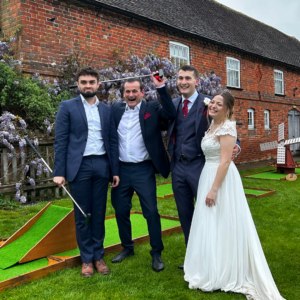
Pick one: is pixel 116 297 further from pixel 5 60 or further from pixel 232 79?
pixel 232 79

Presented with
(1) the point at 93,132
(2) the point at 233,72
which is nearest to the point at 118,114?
(1) the point at 93,132

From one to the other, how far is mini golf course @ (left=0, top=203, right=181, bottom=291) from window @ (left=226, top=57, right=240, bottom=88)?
12.3 metres

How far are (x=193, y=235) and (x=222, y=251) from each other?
1.12 ft

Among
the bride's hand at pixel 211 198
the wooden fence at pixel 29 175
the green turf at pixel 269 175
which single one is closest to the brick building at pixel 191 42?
the wooden fence at pixel 29 175

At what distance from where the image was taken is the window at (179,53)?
500 inches

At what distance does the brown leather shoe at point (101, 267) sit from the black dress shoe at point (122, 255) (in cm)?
27

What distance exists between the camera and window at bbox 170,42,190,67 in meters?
12.7

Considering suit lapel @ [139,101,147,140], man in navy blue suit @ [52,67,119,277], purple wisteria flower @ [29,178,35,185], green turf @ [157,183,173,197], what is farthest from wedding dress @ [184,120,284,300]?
purple wisteria flower @ [29,178,35,185]

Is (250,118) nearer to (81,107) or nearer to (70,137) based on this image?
(81,107)

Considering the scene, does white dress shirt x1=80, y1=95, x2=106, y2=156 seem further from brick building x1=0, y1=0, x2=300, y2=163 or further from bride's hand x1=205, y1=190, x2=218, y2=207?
brick building x1=0, y1=0, x2=300, y2=163

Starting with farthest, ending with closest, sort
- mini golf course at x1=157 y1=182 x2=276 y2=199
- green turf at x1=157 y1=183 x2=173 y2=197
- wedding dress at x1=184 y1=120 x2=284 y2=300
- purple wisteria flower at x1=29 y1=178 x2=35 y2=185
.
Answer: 1. green turf at x1=157 y1=183 x2=173 y2=197
2. mini golf course at x1=157 y1=182 x2=276 y2=199
3. purple wisteria flower at x1=29 y1=178 x2=35 y2=185
4. wedding dress at x1=184 y1=120 x2=284 y2=300

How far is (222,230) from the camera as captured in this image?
3.33m

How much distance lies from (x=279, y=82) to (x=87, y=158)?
709 inches

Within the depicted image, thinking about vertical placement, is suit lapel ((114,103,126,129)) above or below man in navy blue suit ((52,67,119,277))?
above
